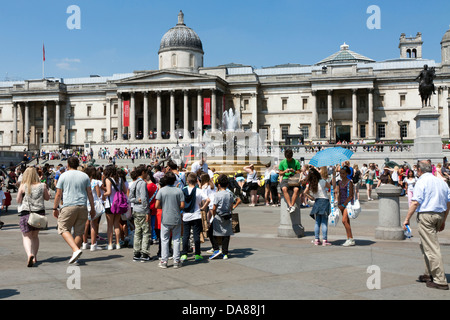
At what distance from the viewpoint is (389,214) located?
1284 centimetres

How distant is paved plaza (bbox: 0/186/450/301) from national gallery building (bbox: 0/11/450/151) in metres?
53.4

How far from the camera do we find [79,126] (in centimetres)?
8000

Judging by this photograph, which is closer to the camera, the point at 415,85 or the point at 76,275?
the point at 76,275

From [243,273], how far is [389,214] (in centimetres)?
574

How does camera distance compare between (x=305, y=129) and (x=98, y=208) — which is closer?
(x=98, y=208)

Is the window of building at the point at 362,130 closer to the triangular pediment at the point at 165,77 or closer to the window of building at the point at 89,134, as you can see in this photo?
the triangular pediment at the point at 165,77

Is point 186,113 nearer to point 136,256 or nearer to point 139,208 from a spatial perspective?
point 139,208

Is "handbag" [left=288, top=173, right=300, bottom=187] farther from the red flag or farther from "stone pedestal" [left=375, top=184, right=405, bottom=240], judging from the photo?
the red flag

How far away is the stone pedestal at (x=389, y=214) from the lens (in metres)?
12.7

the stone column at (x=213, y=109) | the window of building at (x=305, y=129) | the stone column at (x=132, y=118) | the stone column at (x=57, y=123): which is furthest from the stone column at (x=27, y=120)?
the window of building at (x=305, y=129)

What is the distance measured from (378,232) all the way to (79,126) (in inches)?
2880

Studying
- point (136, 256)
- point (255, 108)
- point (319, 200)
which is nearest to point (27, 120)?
point (255, 108)
